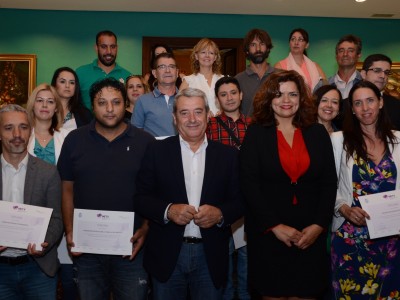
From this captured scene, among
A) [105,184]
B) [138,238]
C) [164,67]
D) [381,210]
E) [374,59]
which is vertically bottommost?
[138,238]

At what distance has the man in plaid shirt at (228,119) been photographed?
3.44 metres

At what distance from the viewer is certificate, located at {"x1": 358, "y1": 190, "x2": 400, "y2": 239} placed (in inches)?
111

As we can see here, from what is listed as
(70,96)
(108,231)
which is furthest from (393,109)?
(70,96)

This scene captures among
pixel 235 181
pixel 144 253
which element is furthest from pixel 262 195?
pixel 144 253

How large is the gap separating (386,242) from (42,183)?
7.75ft

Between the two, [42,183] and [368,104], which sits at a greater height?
[368,104]

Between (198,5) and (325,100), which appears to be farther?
(198,5)

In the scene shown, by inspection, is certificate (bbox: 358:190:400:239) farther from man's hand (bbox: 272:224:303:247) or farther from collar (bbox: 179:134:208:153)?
collar (bbox: 179:134:208:153)

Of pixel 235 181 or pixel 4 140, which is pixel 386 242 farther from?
pixel 4 140

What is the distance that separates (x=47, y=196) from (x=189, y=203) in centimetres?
96

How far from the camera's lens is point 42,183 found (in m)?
2.79

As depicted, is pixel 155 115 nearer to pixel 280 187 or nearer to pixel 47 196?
pixel 47 196

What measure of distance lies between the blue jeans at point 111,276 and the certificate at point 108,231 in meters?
0.11

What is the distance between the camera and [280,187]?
2.62m
